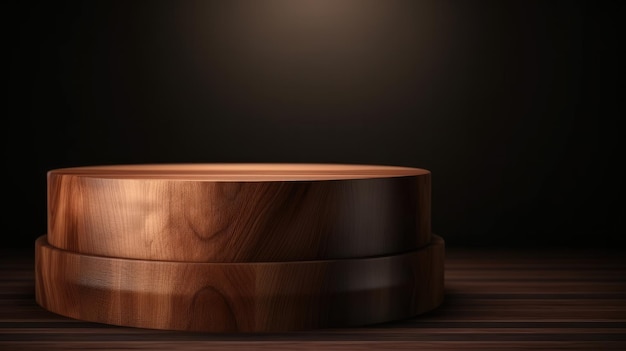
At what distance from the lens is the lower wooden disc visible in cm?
158

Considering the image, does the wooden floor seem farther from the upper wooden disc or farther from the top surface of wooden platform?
the top surface of wooden platform

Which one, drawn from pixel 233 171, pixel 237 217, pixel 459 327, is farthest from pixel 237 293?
pixel 233 171

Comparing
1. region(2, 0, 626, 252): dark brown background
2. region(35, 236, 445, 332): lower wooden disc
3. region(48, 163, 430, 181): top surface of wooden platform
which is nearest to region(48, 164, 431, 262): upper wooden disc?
region(35, 236, 445, 332): lower wooden disc

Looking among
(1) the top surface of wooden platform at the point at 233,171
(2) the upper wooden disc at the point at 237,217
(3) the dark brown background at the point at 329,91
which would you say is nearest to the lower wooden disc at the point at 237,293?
→ (2) the upper wooden disc at the point at 237,217

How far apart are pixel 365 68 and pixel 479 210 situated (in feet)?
2.26

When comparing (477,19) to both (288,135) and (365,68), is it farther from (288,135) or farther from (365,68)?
(288,135)

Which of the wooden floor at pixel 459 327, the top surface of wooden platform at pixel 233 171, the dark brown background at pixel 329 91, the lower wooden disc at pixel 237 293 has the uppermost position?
the dark brown background at pixel 329 91

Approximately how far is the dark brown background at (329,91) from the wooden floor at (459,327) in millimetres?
741

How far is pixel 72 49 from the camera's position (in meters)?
2.96

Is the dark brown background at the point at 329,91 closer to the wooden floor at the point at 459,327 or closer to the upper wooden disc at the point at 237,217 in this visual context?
the wooden floor at the point at 459,327

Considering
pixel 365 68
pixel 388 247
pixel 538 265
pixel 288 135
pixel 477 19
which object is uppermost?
pixel 477 19

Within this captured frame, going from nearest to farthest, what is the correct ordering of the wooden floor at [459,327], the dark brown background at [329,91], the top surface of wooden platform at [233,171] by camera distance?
1. the wooden floor at [459,327]
2. the top surface of wooden platform at [233,171]
3. the dark brown background at [329,91]

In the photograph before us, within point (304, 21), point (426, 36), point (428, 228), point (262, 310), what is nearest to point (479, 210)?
point (426, 36)

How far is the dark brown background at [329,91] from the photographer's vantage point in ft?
9.69
